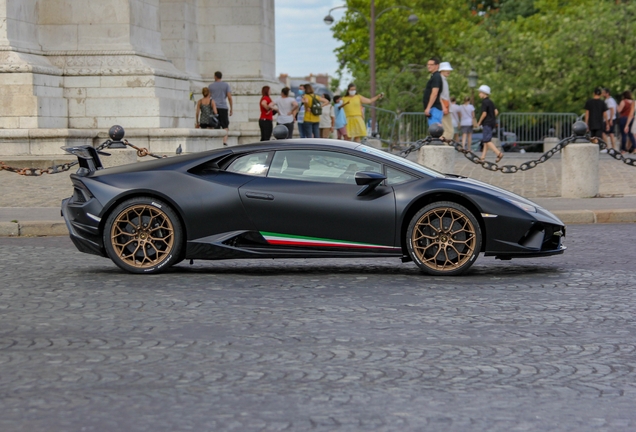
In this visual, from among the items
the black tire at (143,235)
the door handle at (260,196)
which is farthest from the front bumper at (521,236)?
the black tire at (143,235)

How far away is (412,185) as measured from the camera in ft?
30.4

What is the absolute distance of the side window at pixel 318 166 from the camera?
9.40 metres

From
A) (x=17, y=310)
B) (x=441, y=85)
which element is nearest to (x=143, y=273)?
(x=17, y=310)

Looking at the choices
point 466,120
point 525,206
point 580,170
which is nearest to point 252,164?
point 525,206

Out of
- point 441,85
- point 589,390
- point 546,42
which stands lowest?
point 589,390

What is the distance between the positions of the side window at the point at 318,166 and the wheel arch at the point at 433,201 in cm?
42

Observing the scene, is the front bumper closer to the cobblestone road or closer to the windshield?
the cobblestone road

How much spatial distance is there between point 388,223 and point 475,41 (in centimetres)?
5486

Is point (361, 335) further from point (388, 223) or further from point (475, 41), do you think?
point (475, 41)

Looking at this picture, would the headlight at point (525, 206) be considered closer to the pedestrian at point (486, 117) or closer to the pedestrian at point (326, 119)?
the pedestrian at point (486, 117)

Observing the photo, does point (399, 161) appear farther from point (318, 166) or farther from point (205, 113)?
point (205, 113)

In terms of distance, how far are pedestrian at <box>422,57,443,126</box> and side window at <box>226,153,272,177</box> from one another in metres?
11.2

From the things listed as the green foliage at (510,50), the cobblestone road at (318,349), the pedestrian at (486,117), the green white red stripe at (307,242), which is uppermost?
the green foliage at (510,50)

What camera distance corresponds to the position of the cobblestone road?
492 cm
